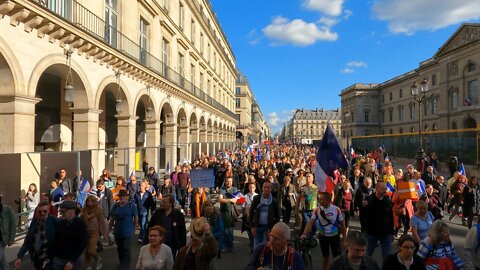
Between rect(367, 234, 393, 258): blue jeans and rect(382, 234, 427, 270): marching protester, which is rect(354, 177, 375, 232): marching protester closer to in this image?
rect(367, 234, 393, 258): blue jeans

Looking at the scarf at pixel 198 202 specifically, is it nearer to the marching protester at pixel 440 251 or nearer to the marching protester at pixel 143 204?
the marching protester at pixel 143 204

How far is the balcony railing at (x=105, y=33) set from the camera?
39.3 ft

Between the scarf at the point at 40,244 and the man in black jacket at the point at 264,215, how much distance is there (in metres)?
3.25

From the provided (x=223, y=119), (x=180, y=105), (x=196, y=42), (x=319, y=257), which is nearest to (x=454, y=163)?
(x=319, y=257)

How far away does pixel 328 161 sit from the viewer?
7.48 meters

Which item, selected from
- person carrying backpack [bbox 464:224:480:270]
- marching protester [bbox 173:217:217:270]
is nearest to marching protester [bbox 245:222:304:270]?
marching protester [bbox 173:217:217:270]

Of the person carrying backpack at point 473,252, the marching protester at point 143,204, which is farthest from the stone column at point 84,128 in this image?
the person carrying backpack at point 473,252

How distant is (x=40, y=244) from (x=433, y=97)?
218 feet

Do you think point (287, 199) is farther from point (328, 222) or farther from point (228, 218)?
point (328, 222)

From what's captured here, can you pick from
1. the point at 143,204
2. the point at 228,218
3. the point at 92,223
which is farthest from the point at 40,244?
the point at 143,204

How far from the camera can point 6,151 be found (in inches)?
379

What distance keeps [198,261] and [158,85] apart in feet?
59.4

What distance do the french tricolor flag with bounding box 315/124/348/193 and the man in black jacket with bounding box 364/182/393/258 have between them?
1.24 meters

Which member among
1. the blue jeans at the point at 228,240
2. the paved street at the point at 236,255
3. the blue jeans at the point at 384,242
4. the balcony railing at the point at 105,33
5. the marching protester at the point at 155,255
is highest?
the balcony railing at the point at 105,33
